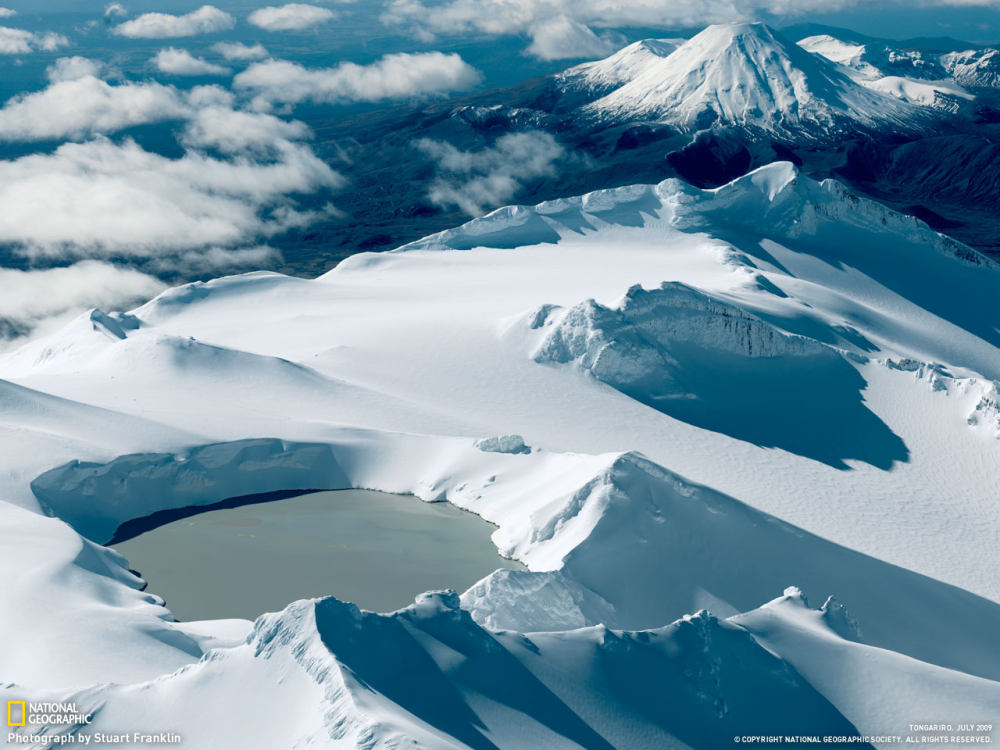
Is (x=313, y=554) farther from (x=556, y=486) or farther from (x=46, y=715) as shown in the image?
(x=46, y=715)


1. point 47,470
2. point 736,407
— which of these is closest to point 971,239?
point 736,407

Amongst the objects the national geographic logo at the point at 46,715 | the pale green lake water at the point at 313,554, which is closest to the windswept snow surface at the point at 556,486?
the national geographic logo at the point at 46,715

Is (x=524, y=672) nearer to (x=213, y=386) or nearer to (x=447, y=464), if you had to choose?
(x=447, y=464)

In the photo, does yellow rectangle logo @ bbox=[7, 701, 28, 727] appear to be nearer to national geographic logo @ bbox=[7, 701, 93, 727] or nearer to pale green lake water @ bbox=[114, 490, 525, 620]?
national geographic logo @ bbox=[7, 701, 93, 727]

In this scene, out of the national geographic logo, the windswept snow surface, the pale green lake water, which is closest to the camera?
the national geographic logo

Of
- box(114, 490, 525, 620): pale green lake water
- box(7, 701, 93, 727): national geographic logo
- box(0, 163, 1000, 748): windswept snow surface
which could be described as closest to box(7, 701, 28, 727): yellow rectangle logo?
box(7, 701, 93, 727): national geographic logo
